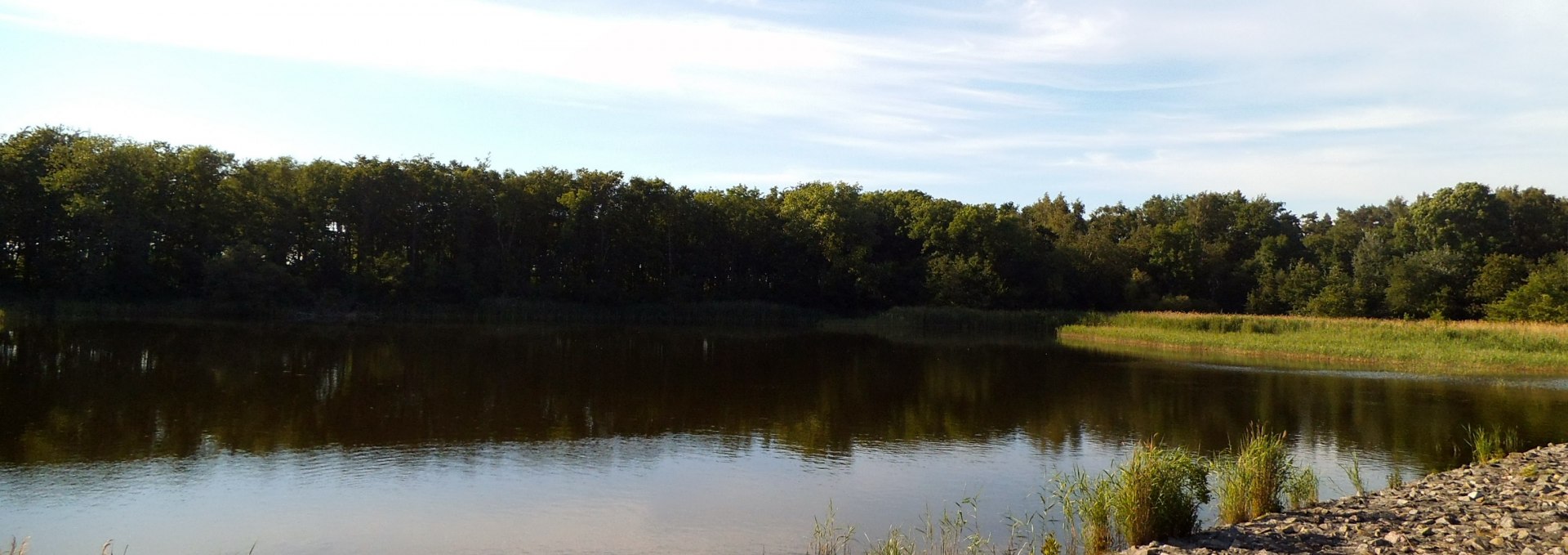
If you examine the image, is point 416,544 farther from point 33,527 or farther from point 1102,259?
point 1102,259

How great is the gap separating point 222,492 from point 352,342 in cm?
2611

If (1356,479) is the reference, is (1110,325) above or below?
above

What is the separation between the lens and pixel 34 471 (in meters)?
12.2

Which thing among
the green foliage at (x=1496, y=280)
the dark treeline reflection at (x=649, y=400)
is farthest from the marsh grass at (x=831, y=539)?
the green foliage at (x=1496, y=280)

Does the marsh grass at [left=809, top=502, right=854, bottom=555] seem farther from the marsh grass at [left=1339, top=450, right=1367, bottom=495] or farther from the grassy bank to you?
the grassy bank

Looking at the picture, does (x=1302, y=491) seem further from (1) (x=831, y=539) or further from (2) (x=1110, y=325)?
(2) (x=1110, y=325)

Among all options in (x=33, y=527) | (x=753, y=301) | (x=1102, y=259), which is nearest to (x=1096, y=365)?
(x=33, y=527)

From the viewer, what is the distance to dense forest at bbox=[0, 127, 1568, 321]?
2048 inches

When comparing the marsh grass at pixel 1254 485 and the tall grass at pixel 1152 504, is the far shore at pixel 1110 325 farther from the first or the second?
the tall grass at pixel 1152 504

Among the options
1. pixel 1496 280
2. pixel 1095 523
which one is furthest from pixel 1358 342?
pixel 1095 523

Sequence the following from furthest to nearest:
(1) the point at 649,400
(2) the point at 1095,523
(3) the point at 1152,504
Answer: (1) the point at 649,400, (2) the point at 1095,523, (3) the point at 1152,504

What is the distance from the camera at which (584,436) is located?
16.7 meters

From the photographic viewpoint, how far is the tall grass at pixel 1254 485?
1054 cm

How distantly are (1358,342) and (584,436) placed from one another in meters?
33.4
